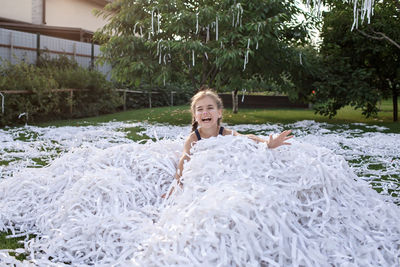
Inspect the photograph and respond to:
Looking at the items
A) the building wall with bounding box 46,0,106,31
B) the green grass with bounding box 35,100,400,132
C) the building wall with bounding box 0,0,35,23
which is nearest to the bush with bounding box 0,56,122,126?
the green grass with bounding box 35,100,400,132

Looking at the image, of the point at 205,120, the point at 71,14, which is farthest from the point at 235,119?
the point at 71,14

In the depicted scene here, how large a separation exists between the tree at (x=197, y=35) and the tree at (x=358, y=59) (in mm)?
1081

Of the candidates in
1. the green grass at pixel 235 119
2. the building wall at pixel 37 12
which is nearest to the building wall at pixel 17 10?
the building wall at pixel 37 12

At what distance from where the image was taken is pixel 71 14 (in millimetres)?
15570

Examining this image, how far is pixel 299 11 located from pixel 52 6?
387 inches

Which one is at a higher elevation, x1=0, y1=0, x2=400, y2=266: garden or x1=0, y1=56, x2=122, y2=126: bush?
x1=0, y1=56, x2=122, y2=126: bush

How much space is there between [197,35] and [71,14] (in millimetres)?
9235

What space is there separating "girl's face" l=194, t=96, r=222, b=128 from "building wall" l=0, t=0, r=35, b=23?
12.7 meters

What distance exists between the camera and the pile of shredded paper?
1786 mm

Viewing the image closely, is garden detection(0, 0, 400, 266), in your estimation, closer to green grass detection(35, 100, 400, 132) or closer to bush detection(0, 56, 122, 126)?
bush detection(0, 56, 122, 126)

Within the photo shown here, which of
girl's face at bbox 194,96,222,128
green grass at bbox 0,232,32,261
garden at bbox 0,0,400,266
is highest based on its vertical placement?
girl's face at bbox 194,96,222,128

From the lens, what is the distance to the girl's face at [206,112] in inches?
111

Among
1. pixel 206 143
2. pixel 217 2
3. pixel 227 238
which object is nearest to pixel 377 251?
pixel 227 238

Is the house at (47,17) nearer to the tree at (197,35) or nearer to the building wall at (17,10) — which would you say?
the building wall at (17,10)
